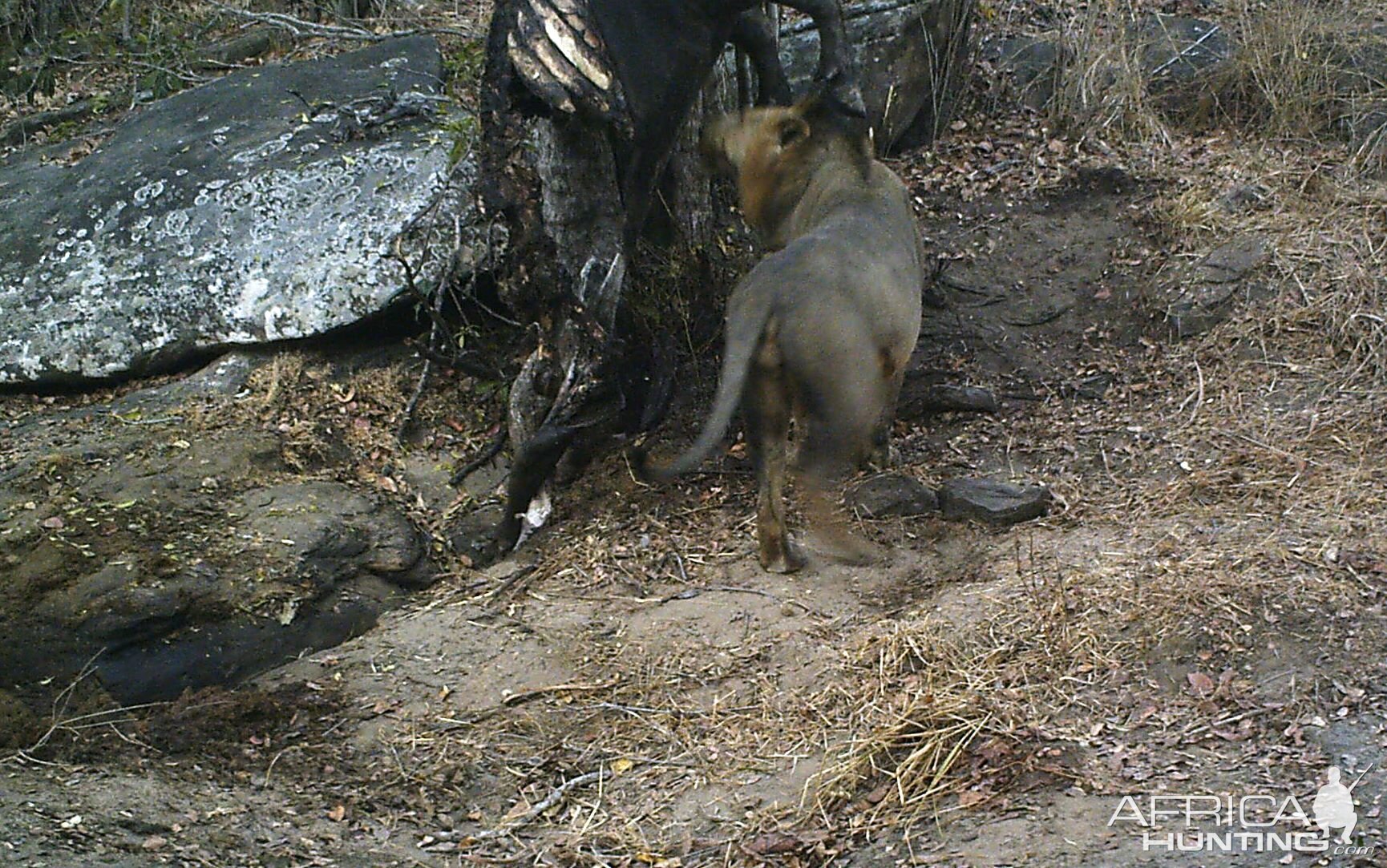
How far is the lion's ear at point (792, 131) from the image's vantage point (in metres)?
5.73

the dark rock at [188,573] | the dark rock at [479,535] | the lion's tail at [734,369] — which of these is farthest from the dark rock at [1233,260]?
the dark rock at [188,573]

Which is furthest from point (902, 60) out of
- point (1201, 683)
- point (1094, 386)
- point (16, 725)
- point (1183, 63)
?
point (16, 725)

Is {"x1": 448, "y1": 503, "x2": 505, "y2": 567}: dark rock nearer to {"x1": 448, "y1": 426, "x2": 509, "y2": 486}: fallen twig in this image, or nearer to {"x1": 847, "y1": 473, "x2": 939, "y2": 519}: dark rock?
{"x1": 448, "y1": 426, "x2": 509, "y2": 486}: fallen twig

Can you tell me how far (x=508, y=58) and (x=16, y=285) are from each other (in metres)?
3.11

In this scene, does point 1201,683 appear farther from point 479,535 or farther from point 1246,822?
point 479,535

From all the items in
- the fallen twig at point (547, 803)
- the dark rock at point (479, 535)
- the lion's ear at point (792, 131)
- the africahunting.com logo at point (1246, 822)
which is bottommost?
the fallen twig at point (547, 803)

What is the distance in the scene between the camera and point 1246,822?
3.15m

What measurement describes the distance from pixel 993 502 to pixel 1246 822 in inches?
84.7

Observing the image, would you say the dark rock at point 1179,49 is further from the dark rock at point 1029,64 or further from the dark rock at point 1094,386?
the dark rock at point 1094,386

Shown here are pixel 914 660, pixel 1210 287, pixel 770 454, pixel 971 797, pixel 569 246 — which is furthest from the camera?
pixel 1210 287

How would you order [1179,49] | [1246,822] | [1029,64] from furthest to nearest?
[1029,64] → [1179,49] → [1246,822]

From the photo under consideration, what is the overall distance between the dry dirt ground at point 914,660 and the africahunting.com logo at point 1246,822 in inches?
0.6

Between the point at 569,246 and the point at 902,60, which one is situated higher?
the point at 902,60

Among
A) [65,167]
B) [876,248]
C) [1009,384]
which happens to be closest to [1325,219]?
[1009,384]
